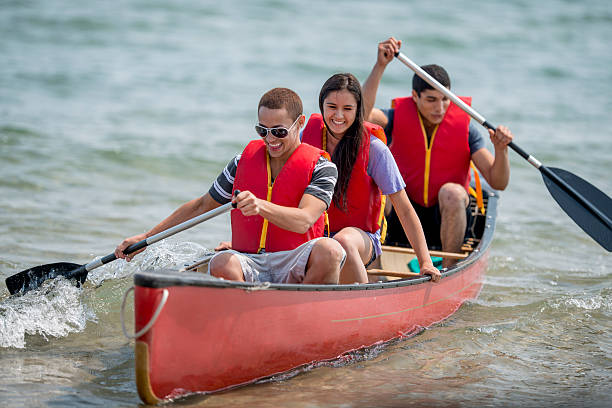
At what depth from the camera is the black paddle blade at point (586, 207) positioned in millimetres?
5055

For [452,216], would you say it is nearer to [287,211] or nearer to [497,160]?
[497,160]

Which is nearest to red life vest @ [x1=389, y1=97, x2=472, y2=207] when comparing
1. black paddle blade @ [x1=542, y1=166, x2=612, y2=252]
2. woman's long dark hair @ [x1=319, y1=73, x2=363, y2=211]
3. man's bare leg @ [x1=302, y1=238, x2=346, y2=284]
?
black paddle blade @ [x1=542, y1=166, x2=612, y2=252]

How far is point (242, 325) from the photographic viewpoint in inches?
132

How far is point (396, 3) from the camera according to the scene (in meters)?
20.2

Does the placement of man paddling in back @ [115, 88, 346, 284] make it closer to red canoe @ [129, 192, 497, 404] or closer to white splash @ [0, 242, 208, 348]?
red canoe @ [129, 192, 497, 404]

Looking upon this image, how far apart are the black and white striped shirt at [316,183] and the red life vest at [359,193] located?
1.42ft

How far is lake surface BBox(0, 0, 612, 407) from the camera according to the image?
3.94 m

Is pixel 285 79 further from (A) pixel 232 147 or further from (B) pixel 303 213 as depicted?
(B) pixel 303 213

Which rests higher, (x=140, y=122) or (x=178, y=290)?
(x=140, y=122)

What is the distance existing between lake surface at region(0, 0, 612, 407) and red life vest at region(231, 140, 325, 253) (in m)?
0.72

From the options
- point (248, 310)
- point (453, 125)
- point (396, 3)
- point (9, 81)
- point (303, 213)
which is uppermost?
point (396, 3)

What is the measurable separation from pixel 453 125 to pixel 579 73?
39.1 ft

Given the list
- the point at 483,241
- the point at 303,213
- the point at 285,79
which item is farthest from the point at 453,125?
the point at 285,79

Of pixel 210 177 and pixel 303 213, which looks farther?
pixel 210 177
